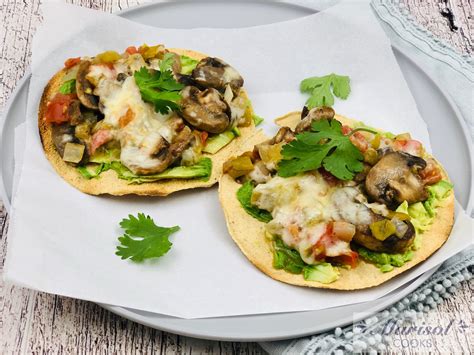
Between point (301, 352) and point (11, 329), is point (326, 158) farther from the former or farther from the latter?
point (11, 329)

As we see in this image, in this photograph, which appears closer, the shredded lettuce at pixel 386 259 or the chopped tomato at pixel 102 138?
the shredded lettuce at pixel 386 259

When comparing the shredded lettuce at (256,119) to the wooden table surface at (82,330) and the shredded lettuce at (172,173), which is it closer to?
the shredded lettuce at (172,173)

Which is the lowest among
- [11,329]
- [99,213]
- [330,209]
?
[11,329]

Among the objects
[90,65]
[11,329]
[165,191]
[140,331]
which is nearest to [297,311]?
[140,331]

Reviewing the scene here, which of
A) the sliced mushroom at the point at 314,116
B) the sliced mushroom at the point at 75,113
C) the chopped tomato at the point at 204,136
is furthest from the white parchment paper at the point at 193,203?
the sliced mushroom at the point at 314,116

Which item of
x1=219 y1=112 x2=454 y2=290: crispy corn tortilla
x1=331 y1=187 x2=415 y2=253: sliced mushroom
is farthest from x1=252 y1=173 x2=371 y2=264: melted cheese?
x1=219 y1=112 x2=454 y2=290: crispy corn tortilla

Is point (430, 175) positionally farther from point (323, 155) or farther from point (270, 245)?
point (270, 245)
